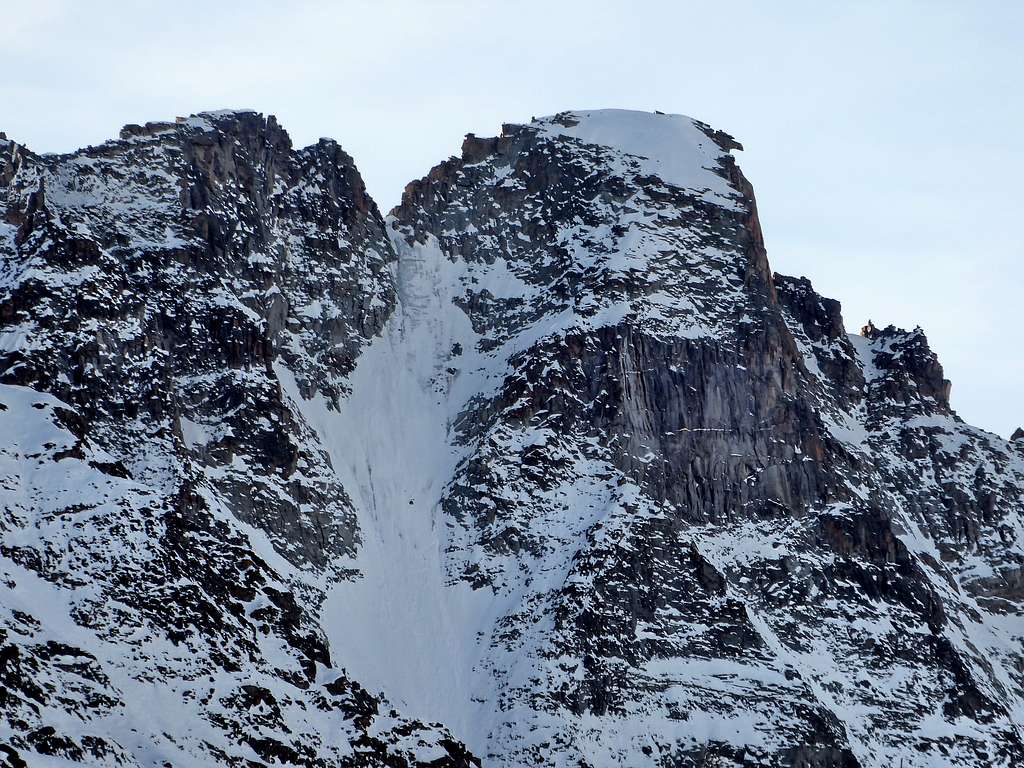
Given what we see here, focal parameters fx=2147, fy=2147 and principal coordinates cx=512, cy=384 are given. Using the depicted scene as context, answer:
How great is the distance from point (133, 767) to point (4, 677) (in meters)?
14.5

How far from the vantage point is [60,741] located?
194 metres

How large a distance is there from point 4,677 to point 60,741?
8090mm

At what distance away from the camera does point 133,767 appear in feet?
652

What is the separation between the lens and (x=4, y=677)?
195875 millimetres

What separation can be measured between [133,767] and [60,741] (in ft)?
26.8
